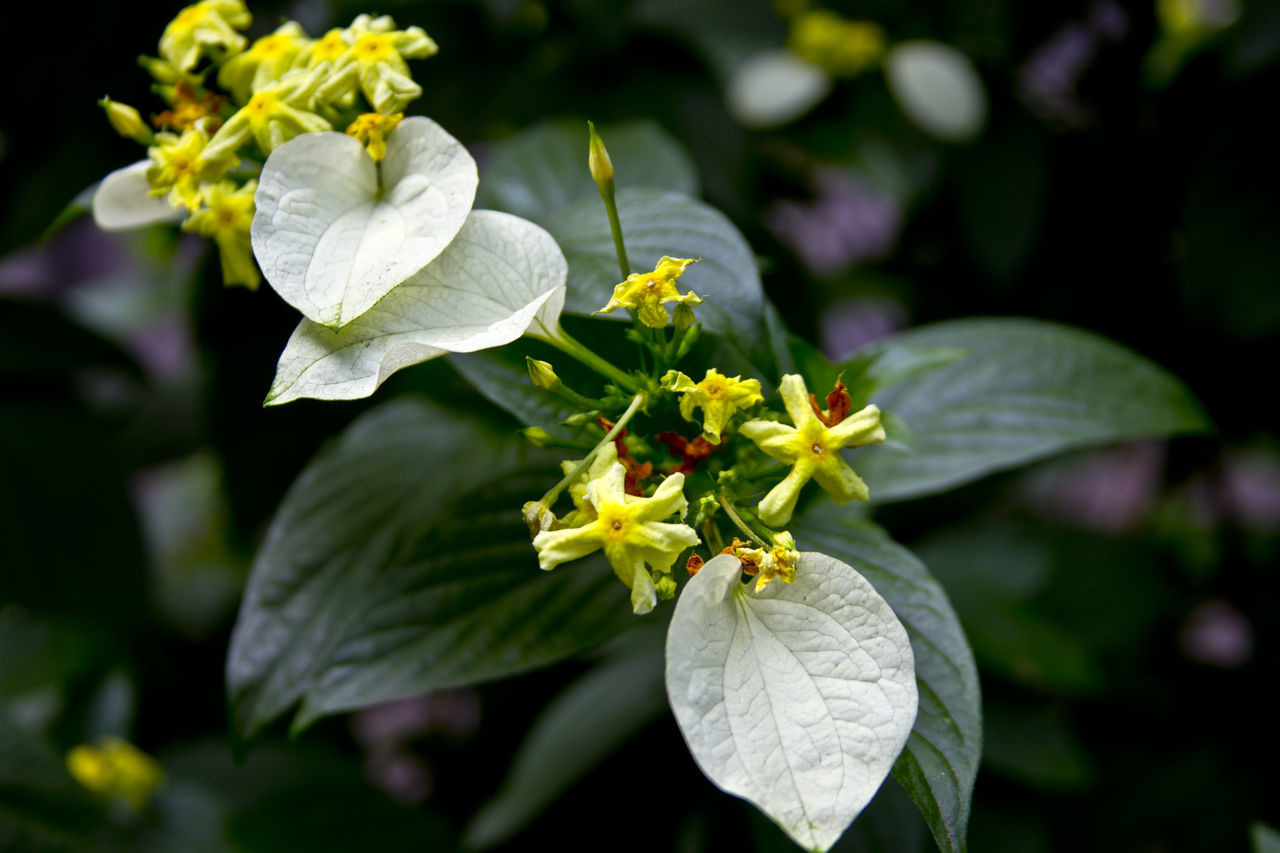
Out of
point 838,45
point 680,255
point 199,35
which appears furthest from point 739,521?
point 838,45

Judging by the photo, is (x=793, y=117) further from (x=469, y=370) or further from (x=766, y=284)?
(x=469, y=370)

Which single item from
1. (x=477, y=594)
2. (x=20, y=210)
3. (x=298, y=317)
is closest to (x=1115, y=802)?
(x=477, y=594)

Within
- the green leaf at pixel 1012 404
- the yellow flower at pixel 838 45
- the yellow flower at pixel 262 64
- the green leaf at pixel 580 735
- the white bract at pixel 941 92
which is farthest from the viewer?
the yellow flower at pixel 838 45

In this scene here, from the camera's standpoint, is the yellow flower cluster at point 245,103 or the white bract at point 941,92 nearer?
the yellow flower cluster at point 245,103

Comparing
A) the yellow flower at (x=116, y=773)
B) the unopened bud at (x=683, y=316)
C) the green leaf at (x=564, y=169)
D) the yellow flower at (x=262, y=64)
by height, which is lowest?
the yellow flower at (x=116, y=773)

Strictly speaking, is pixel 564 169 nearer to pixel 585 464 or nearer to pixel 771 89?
pixel 585 464

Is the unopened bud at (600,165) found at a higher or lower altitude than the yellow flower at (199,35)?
lower

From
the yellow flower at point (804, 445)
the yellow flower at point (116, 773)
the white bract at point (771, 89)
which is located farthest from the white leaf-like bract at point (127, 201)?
the white bract at point (771, 89)

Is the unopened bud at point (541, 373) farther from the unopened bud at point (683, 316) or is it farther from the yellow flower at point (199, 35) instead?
the yellow flower at point (199, 35)
